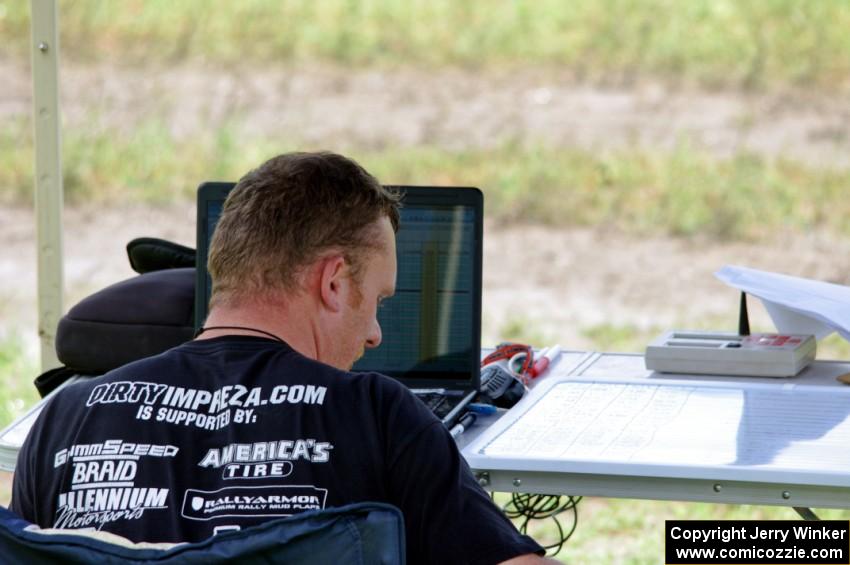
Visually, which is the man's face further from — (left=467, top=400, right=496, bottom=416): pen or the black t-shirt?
(left=467, top=400, right=496, bottom=416): pen

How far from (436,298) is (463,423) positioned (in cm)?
26

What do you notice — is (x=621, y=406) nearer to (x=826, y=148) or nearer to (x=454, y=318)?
(x=454, y=318)

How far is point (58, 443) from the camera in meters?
1.45

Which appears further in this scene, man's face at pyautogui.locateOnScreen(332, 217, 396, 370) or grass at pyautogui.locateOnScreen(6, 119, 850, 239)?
grass at pyautogui.locateOnScreen(6, 119, 850, 239)

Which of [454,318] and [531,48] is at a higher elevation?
[531,48]

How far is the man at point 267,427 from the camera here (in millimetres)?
1361

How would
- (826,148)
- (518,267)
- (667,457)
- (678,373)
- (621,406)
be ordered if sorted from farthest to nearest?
1. (826,148)
2. (518,267)
3. (678,373)
4. (621,406)
5. (667,457)

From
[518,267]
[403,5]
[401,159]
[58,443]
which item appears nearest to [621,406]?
[58,443]

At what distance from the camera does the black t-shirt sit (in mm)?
1355

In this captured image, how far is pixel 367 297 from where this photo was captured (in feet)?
5.21

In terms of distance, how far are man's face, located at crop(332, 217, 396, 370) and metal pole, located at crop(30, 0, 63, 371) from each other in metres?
1.54

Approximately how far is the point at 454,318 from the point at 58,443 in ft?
2.98

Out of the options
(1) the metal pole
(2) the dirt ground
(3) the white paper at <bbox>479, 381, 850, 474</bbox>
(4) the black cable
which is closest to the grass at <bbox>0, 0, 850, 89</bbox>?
(2) the dirt ground

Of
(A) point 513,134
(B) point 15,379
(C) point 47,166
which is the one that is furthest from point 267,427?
(A) point 513,134
